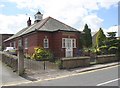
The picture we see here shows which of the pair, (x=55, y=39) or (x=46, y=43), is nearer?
(x=55, y=39)

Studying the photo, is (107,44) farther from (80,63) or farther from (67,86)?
(67,86)

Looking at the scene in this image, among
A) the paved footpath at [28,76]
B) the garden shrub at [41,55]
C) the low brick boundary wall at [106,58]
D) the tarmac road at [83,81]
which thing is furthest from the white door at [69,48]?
the tarmac road at [83,81]

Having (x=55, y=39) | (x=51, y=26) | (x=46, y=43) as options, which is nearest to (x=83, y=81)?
(x=55, y=39)

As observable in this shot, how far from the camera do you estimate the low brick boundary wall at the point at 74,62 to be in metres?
19.3

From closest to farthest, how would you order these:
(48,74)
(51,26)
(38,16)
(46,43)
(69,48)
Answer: (48,74) → (69,48) → (46,43) → (51,26) → (38,16)

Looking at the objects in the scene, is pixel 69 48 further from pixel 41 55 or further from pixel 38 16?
pixel 38 16

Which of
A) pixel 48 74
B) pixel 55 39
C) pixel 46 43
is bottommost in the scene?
pixel 48 74

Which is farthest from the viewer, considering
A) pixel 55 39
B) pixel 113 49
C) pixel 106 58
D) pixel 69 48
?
pixel 69 48

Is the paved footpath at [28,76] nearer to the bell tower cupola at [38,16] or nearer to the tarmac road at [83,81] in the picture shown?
the tarmac road at [83,81]

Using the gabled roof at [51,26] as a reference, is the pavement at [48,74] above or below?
below

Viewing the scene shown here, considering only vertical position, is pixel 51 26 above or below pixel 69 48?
above

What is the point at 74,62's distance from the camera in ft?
66.2

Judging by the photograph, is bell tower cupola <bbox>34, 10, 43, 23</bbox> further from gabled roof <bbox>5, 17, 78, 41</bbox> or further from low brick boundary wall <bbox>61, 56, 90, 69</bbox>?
low brick boundary wall <bbox>61, 56, 90, 69</bbox>

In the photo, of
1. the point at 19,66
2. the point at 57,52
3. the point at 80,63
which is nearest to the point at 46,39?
the point at 57,52
